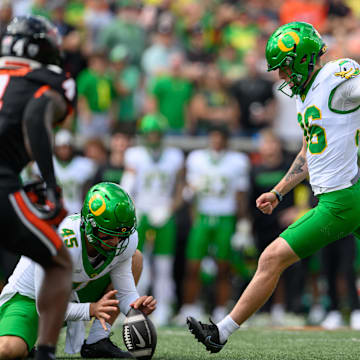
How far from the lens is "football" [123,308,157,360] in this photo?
182 inches

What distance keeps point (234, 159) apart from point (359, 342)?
11.7 feet

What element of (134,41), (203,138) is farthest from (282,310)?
(134,41)

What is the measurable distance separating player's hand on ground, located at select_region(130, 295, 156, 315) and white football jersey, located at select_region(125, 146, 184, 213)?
4391 mm

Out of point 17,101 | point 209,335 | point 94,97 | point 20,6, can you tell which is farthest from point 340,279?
point 20,6

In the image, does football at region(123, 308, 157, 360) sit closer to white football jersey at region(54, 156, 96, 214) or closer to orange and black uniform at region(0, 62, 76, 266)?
orange and black uniform at region(0, 62, 76, 266)

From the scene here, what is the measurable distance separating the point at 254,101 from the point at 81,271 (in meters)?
5.81

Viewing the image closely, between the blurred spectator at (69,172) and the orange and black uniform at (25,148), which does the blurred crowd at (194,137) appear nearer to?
the blurred spectator at (69,172)

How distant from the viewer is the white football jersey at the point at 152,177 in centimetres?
915

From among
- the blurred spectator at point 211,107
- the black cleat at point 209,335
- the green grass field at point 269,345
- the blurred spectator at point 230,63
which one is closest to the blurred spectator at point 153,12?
the blurred spectator at point 230,63

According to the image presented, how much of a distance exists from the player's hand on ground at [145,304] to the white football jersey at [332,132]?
1278 millimetres

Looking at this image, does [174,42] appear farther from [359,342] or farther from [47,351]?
[47,351]

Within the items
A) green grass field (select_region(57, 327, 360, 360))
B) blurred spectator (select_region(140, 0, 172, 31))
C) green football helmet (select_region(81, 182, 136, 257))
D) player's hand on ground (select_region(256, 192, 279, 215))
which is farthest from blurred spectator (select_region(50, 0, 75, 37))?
green football helmet (select_region(81, 182, 136, 257))

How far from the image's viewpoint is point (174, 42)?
11.5m

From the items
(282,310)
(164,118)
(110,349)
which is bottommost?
(282,310)
